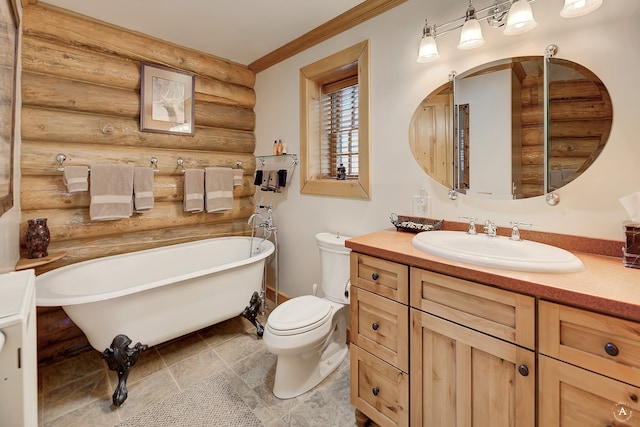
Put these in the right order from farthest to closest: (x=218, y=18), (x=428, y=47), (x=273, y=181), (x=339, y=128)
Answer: (x=273, y=181), (x=339, y=128), (x=218, y=18), (x=428, y=47)

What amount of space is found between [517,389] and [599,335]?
1.08 feet

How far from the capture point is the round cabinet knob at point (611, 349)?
0.85m

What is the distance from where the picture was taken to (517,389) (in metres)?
1.04

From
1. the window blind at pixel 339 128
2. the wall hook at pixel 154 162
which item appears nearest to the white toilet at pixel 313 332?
the window blind at pixel 339 128

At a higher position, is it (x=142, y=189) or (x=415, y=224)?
(x=142, y=189)

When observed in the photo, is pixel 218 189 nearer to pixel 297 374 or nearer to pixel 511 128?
pixel 297 374

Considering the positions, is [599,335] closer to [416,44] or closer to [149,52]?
[416,44]

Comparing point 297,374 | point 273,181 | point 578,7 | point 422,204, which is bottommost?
point 297,374

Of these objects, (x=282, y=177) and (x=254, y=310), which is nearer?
(x=254, y=310)

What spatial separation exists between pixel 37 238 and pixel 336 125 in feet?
7.64

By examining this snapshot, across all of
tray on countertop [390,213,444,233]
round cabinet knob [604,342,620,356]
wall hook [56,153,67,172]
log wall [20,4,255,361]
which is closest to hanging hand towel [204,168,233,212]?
log wall [20,4,255,361]

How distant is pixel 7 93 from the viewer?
57.2 inches

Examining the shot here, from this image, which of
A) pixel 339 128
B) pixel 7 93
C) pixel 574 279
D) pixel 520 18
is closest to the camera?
pixel 574 279

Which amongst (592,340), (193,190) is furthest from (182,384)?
(592,340)
